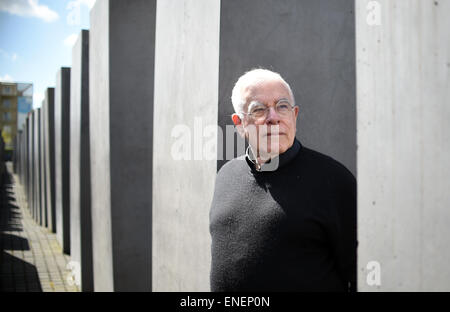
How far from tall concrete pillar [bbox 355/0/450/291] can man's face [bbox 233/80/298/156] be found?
331mm

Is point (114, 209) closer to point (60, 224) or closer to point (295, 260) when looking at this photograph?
point (295, 260)

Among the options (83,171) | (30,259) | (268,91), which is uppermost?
(268,91)

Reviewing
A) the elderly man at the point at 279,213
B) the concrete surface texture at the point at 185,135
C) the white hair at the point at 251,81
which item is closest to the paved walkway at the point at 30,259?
the concrete surface texture at the point at 185,135

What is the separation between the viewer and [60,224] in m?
11.4

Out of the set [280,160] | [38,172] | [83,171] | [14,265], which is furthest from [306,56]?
[38,172]

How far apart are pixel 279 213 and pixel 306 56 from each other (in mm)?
1518

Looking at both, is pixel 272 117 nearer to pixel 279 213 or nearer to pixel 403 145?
pixel 279 213

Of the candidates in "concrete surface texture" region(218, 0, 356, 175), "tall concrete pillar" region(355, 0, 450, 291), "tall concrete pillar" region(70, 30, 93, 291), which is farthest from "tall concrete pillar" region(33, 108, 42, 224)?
"tall concrete pillar" region(355, 0, 450, 291)

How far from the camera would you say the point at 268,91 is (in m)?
2.05

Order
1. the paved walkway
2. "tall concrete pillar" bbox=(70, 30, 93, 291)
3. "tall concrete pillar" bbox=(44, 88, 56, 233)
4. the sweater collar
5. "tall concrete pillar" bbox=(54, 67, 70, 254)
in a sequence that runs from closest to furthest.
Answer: the sweater collar, "tall concrete pillar" bbox=(70, 30, 93, 291), the paved walkway, "tall concrete pillar" bbox=(54, 67, 70, 254), "tall concrete pillar" bbox=(44, 88, 56, 233)

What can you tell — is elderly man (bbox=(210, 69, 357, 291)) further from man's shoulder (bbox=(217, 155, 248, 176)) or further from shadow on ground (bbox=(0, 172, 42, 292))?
shadow on ground (bbox=(0, 172, 42, 292))

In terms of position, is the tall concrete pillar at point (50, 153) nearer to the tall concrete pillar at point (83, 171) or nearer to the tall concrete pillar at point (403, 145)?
the tall concrete pillar at point (83, 171)

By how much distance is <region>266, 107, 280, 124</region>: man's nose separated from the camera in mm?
2027

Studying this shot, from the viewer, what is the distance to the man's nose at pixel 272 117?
6.65 feet
